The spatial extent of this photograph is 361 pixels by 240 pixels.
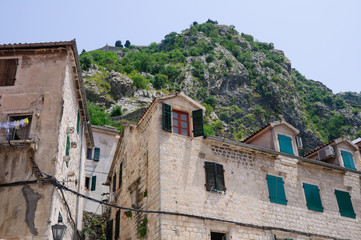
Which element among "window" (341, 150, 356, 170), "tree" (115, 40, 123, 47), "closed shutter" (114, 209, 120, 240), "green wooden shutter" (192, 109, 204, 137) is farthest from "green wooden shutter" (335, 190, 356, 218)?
"tree" (115, 40, 123, 47)

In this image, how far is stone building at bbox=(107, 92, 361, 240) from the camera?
16.3 m

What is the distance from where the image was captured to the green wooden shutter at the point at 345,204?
809 inches

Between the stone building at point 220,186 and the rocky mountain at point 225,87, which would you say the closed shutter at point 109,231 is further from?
the rocky mountain at point 225,87

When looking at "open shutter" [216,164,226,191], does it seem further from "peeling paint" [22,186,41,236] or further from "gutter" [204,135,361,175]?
"peeling paint" [22,186,41,236]

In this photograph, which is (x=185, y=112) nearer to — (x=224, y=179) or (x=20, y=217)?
(x=224, y=179)

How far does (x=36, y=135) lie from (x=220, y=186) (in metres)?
8.45

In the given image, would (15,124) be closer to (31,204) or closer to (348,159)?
(31,204)

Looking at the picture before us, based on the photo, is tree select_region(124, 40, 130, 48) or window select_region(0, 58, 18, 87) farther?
tree select_region(124, 40, 130, 48)

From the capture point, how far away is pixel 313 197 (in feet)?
65.5

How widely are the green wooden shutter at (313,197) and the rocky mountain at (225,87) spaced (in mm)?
41515

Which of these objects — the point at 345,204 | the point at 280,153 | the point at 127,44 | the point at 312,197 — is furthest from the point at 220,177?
the point at 127,44

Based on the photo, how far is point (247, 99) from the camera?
85.5m

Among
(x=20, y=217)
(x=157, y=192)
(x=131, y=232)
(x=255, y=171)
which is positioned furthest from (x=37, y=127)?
(x=255, y=171)

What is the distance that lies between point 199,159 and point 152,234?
417cm
